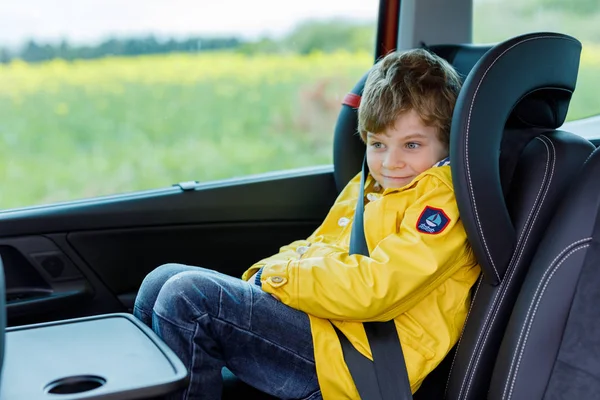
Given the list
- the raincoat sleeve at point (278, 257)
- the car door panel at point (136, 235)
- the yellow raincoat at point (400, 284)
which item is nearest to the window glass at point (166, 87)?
the car door panel at point (136, 235)

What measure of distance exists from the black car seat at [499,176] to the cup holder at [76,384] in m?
0.75

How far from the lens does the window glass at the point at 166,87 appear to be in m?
2.73

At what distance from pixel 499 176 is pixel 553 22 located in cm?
98

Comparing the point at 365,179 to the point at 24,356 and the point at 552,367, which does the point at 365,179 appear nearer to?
the point at 552,367

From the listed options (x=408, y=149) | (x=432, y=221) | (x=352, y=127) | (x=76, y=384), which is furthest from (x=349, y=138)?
(x=76, y=384)

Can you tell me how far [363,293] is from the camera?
161 centimetres

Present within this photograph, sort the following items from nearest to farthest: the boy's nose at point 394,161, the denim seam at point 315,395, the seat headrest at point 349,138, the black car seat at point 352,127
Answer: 1. the denim seam at point 315,395
2. the boy's nose at point 394,161
3. the black car seat at point 352,127
4. the seat headrest at point 349,138

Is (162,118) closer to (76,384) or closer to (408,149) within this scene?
(408,149)

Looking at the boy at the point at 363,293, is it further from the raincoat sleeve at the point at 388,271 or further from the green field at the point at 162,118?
the green field at the point at 162,118

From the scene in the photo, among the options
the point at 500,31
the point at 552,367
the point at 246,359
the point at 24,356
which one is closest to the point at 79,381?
the point at 24,356

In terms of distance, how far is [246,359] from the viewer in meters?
1.73

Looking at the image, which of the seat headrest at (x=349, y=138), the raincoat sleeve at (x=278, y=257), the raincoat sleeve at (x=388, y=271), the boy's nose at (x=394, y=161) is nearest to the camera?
the raincoat sleeve at (x=388, y=271)

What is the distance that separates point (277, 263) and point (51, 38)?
5.25ft

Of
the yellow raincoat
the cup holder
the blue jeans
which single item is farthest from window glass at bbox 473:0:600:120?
the cup holder
